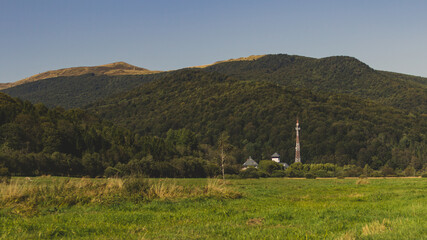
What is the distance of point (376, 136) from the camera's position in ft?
479


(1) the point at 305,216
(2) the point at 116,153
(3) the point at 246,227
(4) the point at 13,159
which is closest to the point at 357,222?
(1) the point at 305,216

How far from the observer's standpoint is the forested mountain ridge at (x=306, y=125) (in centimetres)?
13438

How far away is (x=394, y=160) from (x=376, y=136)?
21579 mm

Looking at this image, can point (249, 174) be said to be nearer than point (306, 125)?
Yes

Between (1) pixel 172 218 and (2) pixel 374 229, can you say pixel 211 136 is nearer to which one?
(1) pixel 172 218

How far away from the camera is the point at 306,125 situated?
520ft

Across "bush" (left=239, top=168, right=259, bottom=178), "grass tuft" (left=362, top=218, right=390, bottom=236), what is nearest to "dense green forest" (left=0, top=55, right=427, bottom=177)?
"bush" (left=239, top=168, right=259, bottom=178)

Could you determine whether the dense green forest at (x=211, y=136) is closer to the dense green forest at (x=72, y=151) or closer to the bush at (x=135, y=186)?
the dense green forest at (x=72, y=151)

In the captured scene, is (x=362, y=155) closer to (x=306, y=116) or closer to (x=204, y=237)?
(x=306, y=116)

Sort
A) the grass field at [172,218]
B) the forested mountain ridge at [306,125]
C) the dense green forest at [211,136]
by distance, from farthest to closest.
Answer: the forested mountain ridge at [306,125] < the dense green forest at [211,136] < the grass field at [172,218]

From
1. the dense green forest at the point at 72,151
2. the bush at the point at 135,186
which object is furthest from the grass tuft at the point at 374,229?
the dense green forest at the point at 72,151

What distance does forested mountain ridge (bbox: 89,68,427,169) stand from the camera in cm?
13438

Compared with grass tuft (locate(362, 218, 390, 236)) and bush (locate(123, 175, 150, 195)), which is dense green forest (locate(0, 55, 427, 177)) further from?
grass tuft (locate(362, 218, 390, 236))

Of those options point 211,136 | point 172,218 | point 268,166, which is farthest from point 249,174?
point 211,136
